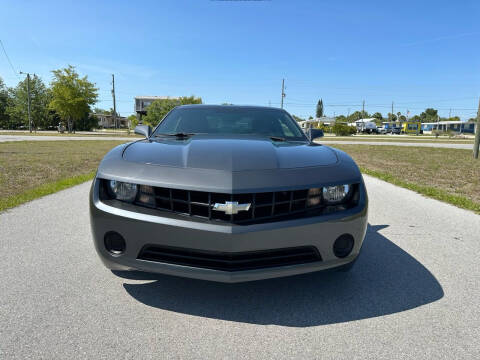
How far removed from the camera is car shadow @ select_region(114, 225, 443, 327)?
205 cm

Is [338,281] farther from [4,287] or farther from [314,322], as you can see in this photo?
[4,287]

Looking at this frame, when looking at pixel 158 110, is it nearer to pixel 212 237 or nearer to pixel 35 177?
pixel 35 177

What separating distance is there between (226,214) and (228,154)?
1.62ft

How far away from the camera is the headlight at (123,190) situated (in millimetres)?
2043

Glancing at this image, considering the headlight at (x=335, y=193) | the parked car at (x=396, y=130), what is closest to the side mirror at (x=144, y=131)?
the headlight at (x=335, y=193)

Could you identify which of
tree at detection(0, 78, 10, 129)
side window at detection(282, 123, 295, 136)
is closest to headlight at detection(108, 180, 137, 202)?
side window at detection(282, 123, 295, 136)

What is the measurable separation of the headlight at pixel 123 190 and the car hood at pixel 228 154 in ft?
0.60

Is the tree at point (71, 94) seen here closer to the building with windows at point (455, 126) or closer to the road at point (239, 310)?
the road at point (239, 310)

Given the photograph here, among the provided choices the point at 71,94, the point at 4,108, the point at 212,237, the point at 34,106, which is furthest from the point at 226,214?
the point at 4,108

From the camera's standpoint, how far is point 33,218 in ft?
13.4

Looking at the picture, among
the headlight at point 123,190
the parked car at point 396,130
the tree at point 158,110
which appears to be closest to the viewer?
the headlight at point 123,190

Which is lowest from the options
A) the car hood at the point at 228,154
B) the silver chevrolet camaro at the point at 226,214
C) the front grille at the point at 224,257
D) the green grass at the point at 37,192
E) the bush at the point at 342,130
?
the green grass at the point at 37,192

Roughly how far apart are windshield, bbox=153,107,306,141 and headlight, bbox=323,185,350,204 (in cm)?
105

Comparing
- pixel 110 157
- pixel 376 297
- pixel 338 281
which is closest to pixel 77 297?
pixel 110 157
